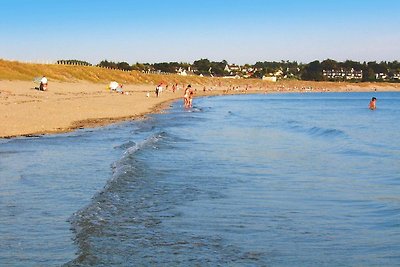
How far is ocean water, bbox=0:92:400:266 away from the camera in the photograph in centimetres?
595

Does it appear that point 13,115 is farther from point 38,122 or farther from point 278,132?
point 278,132

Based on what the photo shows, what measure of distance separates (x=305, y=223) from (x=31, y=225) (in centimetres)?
364

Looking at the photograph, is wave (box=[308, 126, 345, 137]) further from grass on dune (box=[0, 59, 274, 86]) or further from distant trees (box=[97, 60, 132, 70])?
distant trees (box=[97, 60, 132, 70])

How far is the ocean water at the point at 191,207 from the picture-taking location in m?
5.95

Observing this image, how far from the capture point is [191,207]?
8.37 meters

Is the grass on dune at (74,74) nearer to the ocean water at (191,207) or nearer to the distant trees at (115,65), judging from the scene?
the distant trees at (115,65)

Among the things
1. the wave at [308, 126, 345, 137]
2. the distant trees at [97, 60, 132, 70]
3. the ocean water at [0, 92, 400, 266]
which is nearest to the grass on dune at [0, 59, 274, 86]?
the distant trees at [97, 60, 132, 70]

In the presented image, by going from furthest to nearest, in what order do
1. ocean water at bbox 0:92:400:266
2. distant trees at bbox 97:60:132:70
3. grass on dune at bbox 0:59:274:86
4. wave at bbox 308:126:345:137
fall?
1. distant trees at bbox 97:60:132:70
2. grass on dune at bbox 0:59:274:86
3. wave at bbox 308:126:345:137
4. ocean water at bbox 0:92:400:266

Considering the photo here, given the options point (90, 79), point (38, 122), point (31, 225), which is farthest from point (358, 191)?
point (90, 79)

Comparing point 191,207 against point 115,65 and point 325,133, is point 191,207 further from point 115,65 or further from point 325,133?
point 115,65

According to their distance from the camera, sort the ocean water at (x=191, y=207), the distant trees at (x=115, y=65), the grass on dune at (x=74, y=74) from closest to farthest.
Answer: the ocean water at (x=191, y=207)
the grass on dune at (x=74, y=74)
the distant trees at (x=115, y=65)

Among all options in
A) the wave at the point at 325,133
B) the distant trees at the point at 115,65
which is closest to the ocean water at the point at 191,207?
the wave at the point at 325,133

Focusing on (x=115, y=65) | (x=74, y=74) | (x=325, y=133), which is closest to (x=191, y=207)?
(x=325, y=133)

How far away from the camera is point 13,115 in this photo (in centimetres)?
2302
